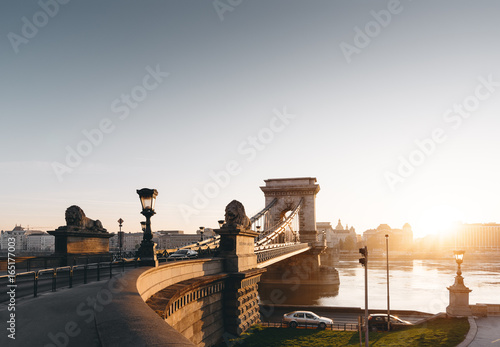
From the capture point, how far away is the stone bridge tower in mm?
63375

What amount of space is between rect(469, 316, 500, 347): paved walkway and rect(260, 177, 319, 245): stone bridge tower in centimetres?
4124

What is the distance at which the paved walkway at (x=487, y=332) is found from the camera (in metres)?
17.0

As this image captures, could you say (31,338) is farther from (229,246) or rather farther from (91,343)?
(229,246)

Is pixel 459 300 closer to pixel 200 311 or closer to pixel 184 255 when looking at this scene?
pixel 184 255

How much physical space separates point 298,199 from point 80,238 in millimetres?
47461

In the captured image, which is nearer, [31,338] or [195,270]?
[31,338]

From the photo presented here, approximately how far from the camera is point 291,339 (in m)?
24.4

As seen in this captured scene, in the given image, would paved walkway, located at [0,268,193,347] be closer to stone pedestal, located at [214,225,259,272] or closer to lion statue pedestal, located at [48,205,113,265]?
stone pedestal, located at [214,225,259,272]

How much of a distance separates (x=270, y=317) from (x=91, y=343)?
103ft

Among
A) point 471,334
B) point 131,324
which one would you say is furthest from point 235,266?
point 131,324

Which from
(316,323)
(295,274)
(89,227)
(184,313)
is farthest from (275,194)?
(184,313)

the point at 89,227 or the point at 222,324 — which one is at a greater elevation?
the point at 89,227

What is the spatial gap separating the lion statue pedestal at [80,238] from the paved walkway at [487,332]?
1625cm

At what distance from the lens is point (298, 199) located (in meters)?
64.1
